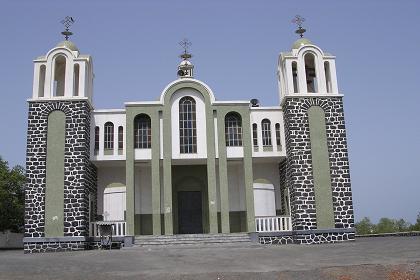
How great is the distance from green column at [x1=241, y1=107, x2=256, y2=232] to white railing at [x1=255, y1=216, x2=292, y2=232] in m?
0.46

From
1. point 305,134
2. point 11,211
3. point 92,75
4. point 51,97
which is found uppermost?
point 92,75

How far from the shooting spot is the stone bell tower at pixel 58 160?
2112 centimetres

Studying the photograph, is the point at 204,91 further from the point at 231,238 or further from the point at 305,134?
the point at 231,238

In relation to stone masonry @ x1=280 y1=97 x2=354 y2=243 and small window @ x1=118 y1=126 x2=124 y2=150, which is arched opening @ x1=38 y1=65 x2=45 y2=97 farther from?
stone masonry @ x1=280 y1=97 x2=354 y2=243

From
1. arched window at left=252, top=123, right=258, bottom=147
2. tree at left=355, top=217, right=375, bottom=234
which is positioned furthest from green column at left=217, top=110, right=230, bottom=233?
tree at left=355, top=217, right=375, bottom=234

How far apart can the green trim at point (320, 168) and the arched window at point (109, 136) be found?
955 cm

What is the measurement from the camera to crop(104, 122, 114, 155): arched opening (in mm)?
23359

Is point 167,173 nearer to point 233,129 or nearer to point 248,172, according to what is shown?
point 248,172

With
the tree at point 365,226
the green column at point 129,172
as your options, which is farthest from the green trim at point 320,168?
the tree at point 365,226

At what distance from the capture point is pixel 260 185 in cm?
2380

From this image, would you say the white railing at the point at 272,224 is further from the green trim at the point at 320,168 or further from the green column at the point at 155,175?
the green column at the point at 155,175

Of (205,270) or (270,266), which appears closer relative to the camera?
(205,270)

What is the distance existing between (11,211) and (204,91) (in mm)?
15227

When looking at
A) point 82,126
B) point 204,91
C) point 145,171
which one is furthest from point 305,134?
point 82,126
